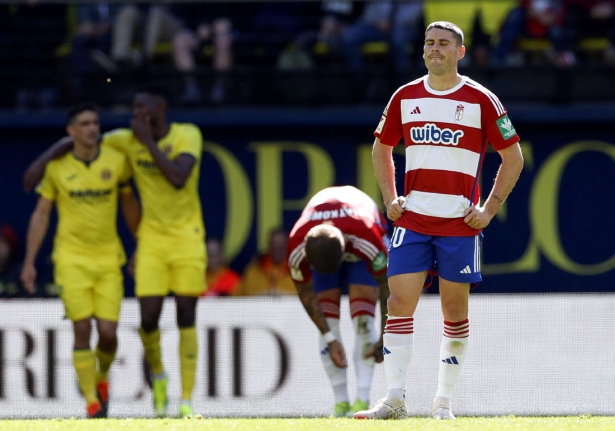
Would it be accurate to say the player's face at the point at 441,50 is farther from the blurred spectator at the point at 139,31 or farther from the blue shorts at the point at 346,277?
the blurred spectator at the point at 139,31

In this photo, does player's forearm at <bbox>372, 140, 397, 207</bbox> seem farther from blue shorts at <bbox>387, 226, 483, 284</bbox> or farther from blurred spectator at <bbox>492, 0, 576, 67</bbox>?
blurred spectator at <bbox>492, 0, 576, 67</bbox>

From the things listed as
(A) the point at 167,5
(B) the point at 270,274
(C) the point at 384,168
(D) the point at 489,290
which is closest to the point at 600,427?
(C) the point at 384,168

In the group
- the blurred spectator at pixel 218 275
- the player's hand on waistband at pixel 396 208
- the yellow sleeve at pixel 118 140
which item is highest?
the player's hand on waistband at pixel 396 208

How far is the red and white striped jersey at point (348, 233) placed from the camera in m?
7.17

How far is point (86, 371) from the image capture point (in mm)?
7645

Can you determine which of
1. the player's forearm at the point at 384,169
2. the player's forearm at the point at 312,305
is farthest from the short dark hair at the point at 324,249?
the player's forearm at the point at 384,169

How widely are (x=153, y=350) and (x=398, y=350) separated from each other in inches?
98.8

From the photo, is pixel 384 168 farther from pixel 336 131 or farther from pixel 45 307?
pixel 336 131

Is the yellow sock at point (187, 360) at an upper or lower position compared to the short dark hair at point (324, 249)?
lower

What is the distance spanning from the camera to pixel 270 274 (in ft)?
39.2

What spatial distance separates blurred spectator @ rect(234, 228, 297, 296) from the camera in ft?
38.6

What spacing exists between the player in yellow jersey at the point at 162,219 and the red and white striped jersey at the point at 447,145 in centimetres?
257

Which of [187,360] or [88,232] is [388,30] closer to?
[88,232]

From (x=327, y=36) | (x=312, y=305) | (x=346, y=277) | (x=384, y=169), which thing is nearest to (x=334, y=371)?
(x=312, y=305)
